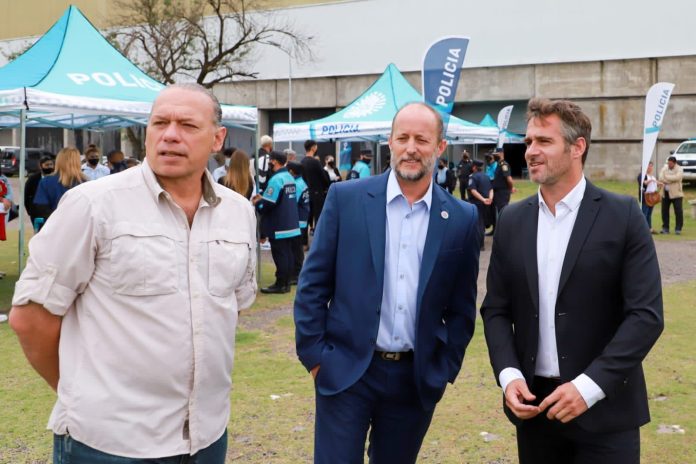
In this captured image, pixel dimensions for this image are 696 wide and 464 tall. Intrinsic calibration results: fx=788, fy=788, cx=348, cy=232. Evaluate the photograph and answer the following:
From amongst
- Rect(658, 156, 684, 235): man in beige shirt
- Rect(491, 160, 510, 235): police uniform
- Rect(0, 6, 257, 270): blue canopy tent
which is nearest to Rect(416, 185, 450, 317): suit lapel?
Rect(0, 6, 257, 270): blue canopy tent

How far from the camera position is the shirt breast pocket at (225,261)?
2523 millimetres

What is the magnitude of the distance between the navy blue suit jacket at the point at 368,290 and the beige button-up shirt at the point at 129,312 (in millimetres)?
840

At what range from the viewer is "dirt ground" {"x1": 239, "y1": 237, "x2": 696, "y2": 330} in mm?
9078

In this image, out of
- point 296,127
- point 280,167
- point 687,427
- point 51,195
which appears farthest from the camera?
point 296,127

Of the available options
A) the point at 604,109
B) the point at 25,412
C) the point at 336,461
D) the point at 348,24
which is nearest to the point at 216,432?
the point at 336,461

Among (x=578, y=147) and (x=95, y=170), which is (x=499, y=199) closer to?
(x=95, y=170)

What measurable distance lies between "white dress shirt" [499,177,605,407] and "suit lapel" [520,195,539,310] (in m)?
0.02

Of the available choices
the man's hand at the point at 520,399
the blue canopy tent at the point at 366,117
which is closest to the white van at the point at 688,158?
the blue canopy tent at the point at 366,117

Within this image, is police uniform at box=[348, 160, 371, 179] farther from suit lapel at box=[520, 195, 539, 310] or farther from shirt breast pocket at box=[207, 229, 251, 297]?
shirt breast pocket at box=[207, 229, 251, 297]

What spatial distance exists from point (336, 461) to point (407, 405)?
1.21 feet

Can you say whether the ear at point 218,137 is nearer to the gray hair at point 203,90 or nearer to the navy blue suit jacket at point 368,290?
the gray hair at point 203,90

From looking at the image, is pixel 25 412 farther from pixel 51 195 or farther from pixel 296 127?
pixel 296 127

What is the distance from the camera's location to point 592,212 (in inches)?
118

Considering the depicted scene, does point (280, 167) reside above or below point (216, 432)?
above
